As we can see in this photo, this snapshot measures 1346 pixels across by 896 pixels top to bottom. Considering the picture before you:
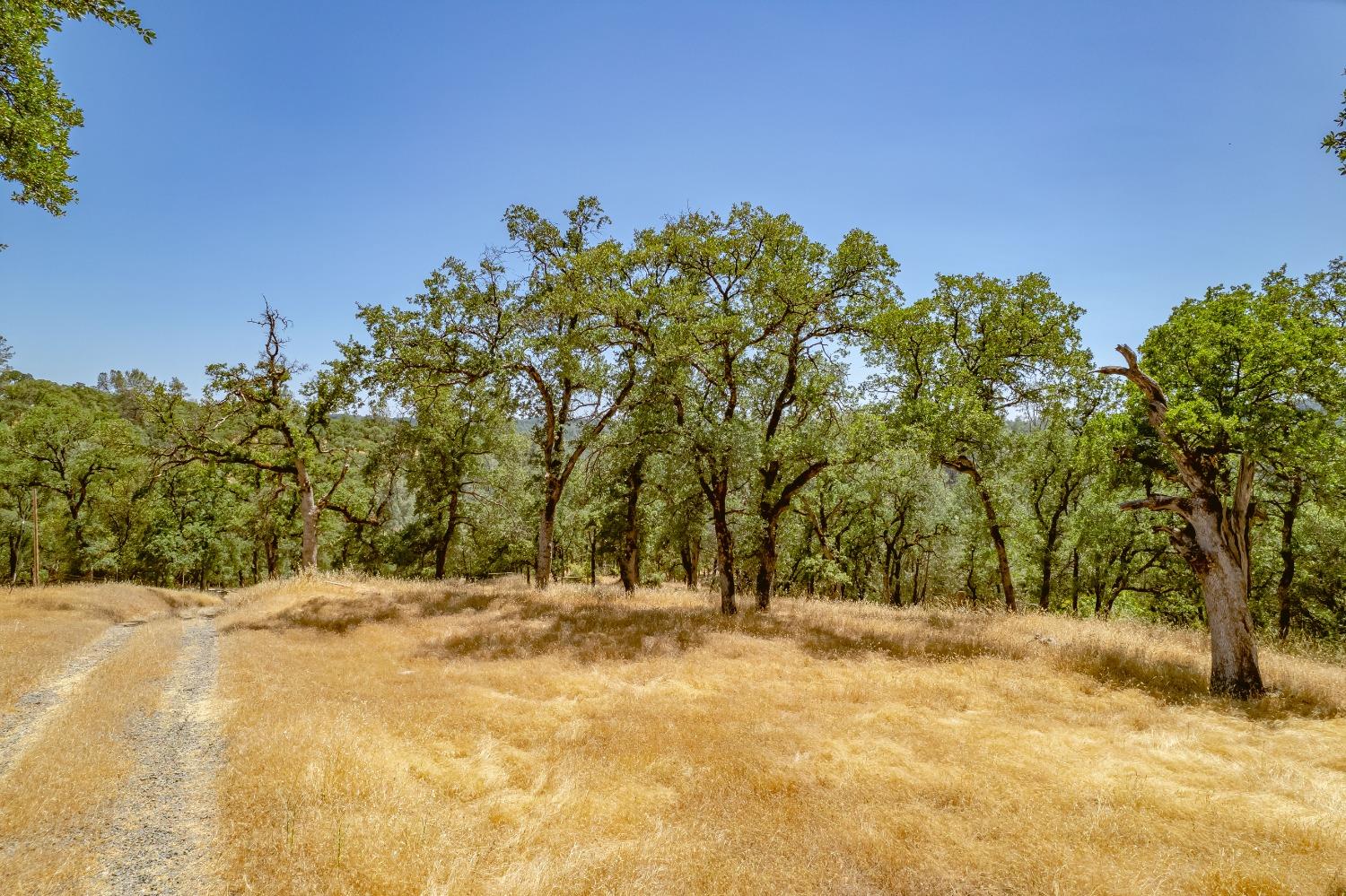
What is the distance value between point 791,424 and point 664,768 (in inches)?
559

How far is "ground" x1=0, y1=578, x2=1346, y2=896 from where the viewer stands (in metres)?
5.68

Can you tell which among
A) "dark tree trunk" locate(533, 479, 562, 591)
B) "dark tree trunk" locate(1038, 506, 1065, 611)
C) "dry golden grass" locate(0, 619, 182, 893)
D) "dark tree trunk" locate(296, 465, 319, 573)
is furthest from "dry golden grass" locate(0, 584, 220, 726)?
"dark tree trunk" locate(1038, 506, 1065, 611)

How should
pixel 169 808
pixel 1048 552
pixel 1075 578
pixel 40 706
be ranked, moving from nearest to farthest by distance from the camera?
pixel 169 808, pixel 40 706, pixel 1048 552, pixel 1075 578

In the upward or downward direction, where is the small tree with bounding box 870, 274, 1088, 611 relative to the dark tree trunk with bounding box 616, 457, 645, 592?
upward

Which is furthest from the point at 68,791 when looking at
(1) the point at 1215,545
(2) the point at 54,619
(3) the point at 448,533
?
(3) the point at 448,533

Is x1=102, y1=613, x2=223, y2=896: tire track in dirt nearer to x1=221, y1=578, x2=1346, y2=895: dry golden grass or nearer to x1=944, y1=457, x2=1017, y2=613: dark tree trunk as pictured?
x1=221, y1=578, x2=1346, y2=895: dry golden grass

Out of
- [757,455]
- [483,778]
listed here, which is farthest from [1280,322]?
[483,778]

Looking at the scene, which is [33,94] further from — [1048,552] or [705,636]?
[1048,552]

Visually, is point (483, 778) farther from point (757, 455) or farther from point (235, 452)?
point (235, 452)

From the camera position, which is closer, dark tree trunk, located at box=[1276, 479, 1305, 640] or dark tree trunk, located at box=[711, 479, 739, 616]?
dark tree trunk, located at box=[711, 479, 739, 616]

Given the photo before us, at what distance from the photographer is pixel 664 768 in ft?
27.5

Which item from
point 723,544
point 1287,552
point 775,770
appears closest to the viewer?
point 775,770

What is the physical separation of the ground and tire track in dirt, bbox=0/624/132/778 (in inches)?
3.2

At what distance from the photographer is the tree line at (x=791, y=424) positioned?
40.9 ft
